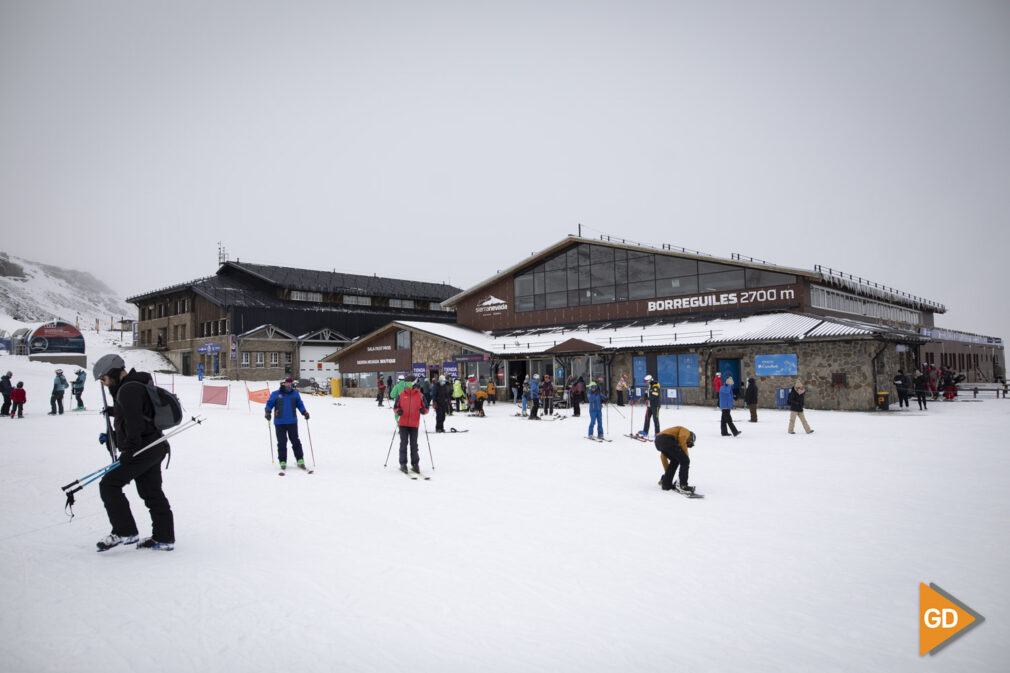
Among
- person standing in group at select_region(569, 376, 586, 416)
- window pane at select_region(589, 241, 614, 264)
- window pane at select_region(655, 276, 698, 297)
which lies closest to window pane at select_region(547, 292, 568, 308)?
window pane at select_region(589, 241, 614, 264)

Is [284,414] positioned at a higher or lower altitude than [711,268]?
lower

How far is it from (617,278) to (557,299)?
12.6 ft

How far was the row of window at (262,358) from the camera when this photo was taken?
4309cm

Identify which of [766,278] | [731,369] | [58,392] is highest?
[766,278]

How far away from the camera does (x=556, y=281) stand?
33312 millimetres

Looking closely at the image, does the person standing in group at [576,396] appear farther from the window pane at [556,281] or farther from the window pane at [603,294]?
the window pane at [556,281]

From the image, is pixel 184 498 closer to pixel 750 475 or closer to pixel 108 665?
pixel 108 665

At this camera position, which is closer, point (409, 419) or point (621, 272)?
point (409, 419)

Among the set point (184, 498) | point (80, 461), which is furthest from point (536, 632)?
point (80, 461)

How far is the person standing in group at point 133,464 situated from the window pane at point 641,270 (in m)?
26.9

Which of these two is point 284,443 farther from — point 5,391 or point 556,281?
point 556,281

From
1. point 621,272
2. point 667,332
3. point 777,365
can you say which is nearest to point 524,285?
point 621,272

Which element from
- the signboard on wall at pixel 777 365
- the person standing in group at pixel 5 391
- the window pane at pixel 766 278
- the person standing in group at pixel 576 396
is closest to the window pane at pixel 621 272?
the window pane at pixel 766 278

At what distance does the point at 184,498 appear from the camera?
7684 mm
